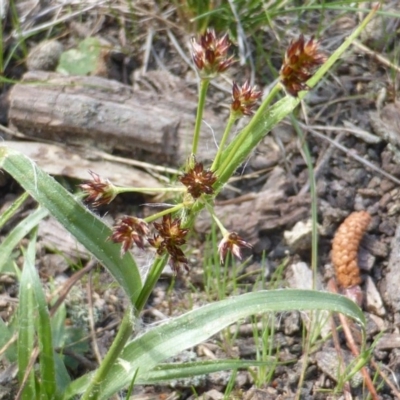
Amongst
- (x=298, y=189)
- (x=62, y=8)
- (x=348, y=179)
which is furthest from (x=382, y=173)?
(x=62, y=8)

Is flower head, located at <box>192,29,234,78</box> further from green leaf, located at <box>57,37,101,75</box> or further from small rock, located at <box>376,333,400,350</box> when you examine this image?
green leaf, located at <box>57,37,101,75</box>

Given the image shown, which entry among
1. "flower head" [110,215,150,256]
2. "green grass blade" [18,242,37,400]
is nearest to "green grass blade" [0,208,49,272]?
"green grass blade" [18,242,37,400]

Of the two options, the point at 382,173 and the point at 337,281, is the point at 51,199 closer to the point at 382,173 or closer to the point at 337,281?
the point at 337,281

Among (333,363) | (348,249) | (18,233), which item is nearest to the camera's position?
(18,233)

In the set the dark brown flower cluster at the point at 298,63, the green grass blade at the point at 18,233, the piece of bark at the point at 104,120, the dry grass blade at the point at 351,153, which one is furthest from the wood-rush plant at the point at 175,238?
the dry grass blade at the point at 351,153

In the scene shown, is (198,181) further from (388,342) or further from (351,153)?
(351,153)

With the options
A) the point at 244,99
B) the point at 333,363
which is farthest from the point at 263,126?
the point at 333,363
